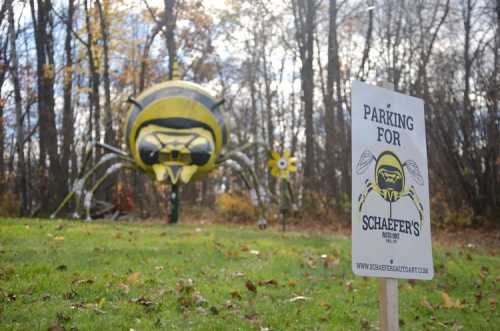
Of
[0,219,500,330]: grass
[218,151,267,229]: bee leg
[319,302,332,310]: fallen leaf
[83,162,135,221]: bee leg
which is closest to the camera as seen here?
[0,219,500,330]: grass

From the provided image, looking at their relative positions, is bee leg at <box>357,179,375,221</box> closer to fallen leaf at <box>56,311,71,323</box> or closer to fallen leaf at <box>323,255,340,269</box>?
fallen leaf at <box>56,311,71,323</box>

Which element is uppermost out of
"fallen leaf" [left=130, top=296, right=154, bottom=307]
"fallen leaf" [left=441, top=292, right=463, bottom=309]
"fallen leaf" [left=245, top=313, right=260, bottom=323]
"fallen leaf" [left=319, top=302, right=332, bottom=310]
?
"fallen leaf" [left=130, top=296, right=154, bottom=307]

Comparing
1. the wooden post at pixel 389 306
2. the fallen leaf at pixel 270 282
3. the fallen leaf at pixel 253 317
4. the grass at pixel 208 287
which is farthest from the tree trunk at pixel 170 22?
the wooden post at pixel 389 306

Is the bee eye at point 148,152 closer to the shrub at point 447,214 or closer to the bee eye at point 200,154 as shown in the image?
the bee eye at point 200,154

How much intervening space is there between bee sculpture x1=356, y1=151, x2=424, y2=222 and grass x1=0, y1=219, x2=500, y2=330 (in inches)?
85.6

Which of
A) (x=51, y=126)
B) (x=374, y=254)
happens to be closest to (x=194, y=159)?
(x=51, y=126)

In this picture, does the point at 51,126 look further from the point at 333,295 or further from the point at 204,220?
the point at 333,295

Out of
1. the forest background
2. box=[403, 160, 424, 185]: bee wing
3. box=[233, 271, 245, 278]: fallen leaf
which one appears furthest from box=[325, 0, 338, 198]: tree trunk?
box=[403, 160, 424, 185]: bee wing

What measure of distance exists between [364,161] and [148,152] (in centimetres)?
1136

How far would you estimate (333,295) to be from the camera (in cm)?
737

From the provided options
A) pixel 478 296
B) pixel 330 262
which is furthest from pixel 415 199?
pixel 330 262

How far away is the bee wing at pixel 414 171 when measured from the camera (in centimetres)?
446

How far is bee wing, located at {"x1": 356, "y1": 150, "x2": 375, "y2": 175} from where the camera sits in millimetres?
4113

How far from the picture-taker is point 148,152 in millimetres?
15039
